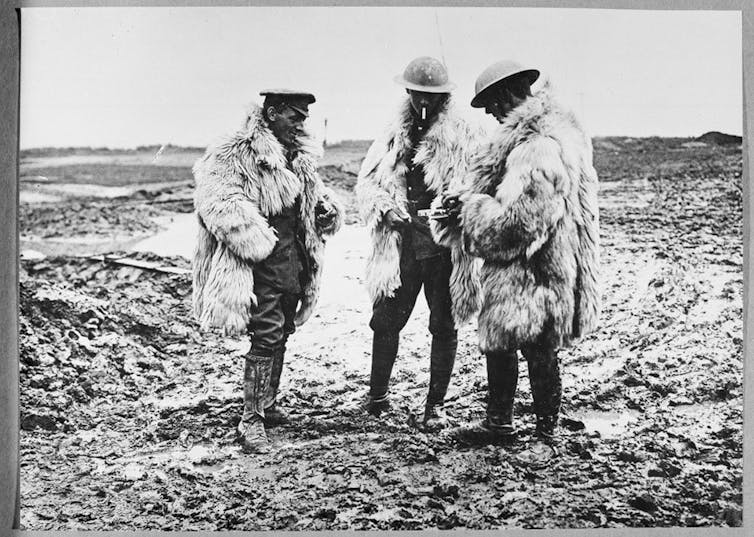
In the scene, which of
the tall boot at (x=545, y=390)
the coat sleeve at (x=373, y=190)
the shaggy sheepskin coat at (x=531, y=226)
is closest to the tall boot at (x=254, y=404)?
the coat sleeve at (x=373, y=190)

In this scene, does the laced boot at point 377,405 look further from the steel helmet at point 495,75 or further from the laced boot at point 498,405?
the steel helmet at point 495,75

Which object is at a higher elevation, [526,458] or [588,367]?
[588,367]

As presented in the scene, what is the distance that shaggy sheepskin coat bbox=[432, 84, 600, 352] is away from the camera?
3.66m

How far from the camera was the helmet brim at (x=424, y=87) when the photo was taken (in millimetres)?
3820

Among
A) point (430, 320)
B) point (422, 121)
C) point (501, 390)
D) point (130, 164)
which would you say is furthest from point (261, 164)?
point (501, 390)

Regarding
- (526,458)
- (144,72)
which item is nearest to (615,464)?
(526,458)

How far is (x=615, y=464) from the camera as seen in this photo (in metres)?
3.82

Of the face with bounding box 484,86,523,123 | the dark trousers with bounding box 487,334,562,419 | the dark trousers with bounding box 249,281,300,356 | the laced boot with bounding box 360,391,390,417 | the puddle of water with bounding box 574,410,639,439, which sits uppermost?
the face with bounding box 484,86,523,123

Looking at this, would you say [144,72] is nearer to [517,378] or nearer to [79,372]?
[79,372]

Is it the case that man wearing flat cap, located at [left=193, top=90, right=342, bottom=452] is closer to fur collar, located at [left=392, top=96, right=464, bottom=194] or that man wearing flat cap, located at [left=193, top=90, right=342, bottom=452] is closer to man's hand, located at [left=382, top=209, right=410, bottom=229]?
man's hand, located at [left=382, top=209, right=410, bottom=229]

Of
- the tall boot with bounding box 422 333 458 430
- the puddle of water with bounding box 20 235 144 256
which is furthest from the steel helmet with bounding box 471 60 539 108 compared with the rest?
the puddle of water with bounding box 20 235 144 256

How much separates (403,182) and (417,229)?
232 mm

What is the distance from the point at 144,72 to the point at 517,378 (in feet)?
7.54

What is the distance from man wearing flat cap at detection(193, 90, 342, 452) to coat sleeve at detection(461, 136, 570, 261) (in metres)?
0.70
